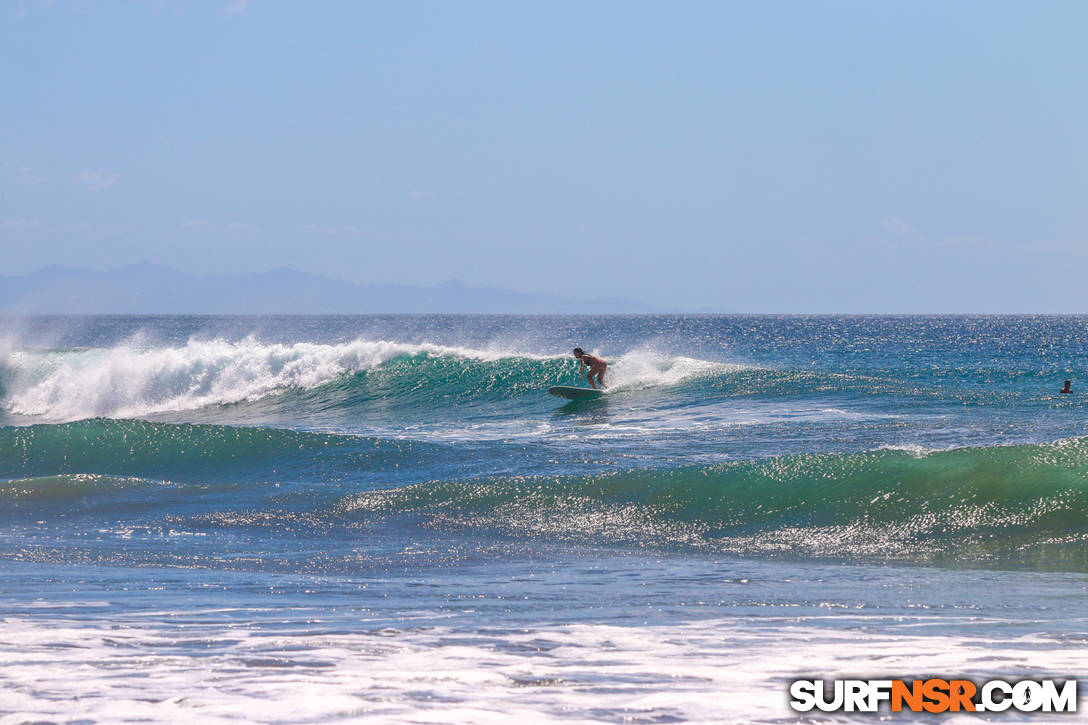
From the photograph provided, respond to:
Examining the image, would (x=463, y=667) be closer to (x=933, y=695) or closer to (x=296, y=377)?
(x=933, y=695)

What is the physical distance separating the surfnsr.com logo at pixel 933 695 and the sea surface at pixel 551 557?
0.34ft

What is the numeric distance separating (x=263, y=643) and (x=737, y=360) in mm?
49256

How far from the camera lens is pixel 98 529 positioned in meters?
11.0

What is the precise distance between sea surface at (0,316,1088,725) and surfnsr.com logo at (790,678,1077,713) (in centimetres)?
10

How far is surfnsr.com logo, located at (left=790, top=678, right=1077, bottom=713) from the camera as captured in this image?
4.62m

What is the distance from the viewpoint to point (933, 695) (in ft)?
15.7

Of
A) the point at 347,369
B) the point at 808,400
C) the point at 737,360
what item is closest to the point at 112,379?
the point at 347,369

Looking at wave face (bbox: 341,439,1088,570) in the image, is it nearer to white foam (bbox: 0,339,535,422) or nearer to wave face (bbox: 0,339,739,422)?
wave face (bbox: 0,339,739,422)

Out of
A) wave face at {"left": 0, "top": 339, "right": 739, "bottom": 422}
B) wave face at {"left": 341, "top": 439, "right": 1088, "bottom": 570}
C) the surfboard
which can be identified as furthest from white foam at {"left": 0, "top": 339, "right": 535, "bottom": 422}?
wave face at {"left": 341, "top": 439, "right": 1088, "bottom": 570}

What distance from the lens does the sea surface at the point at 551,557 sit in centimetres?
503

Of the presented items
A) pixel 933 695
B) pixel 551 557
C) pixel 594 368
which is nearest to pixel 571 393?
pixel 594 368

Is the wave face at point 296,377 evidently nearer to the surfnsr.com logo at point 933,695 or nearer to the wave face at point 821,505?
the wave face at point 821,505

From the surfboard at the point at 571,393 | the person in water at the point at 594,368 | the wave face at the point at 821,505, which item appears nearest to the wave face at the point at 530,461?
the wave face at the point at 821,505

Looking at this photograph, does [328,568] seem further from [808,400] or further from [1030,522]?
[808,400]
